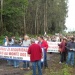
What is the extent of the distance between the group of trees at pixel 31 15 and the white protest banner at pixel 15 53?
32.8 meters

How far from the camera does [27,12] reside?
71.8 m

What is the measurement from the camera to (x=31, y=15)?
245 ft

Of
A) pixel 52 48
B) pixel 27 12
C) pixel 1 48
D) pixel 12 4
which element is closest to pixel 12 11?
pixel 12 4

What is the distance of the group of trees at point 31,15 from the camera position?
174 feet

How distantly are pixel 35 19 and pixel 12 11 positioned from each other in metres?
21.5

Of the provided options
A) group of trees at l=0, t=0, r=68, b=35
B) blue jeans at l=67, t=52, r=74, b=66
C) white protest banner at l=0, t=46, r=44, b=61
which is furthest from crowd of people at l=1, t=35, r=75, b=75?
group of trees at l=0, t=0, r=68, b=35

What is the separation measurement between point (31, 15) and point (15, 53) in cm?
5836

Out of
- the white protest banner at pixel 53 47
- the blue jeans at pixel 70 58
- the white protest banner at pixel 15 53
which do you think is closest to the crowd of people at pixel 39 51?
the blue jeans at pixel 70 58

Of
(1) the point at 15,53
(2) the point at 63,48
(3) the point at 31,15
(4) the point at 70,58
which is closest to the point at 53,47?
(2) the point at 63,48

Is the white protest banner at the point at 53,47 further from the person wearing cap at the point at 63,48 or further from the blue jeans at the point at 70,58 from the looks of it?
the blue jeans at the point at 70,58

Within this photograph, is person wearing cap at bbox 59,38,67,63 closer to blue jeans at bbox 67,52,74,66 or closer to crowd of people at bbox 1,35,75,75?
crowd of people at bbox 1,35,75,75

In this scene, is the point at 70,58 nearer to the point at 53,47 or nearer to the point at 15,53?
the point at 15,53

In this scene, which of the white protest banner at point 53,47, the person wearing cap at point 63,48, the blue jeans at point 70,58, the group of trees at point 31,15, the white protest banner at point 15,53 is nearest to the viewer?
the white protest banner at point 15,53

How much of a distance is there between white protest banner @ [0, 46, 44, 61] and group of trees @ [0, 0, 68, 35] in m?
32.8
